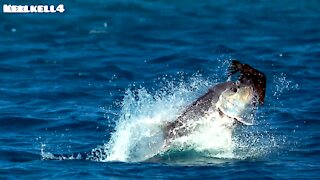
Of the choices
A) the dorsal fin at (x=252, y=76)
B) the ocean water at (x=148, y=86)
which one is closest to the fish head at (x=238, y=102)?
the dorsal fin at (x=252, y=76)

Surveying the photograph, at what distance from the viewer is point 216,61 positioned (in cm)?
2212

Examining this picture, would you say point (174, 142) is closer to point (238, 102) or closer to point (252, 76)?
point (238, 102)

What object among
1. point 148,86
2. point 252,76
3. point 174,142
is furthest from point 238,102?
point 148,86

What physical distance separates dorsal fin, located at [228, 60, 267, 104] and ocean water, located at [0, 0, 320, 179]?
32.4 inches

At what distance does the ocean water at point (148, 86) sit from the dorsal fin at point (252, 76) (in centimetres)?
82

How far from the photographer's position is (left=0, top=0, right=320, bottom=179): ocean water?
1359 cm

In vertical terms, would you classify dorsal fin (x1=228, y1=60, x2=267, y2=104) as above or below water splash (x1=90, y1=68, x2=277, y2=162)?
above

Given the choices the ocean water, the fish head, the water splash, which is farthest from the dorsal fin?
the ocean water

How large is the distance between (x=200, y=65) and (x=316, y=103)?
4286mm

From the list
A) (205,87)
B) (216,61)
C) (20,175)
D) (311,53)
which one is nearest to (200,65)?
(216,61)

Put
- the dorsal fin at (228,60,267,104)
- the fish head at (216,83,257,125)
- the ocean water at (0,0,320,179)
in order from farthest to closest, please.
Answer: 1. the ocean water at (0,0,320,179)
2. the fish head at (216,83,257,125)
3. the dorsal fin at (228,60,267,104)

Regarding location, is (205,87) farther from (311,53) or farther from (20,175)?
(311,53)

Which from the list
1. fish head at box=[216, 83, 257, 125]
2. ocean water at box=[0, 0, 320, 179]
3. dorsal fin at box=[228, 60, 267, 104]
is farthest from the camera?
ocean water at box=[0, 0, 320, 179]

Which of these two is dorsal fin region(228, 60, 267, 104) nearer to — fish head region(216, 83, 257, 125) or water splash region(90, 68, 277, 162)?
fish head region(216, 83, 257, 125)
